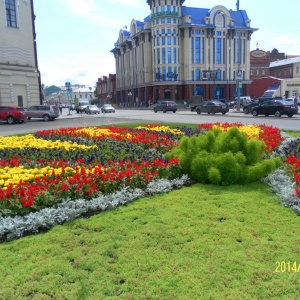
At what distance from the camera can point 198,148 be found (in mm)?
6301

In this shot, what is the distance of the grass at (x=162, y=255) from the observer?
2.78m

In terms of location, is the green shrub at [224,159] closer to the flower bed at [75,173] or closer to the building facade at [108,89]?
the flower bed at [75,173]

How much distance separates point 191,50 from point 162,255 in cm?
6508

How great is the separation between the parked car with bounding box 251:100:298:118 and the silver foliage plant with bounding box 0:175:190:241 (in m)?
23.1

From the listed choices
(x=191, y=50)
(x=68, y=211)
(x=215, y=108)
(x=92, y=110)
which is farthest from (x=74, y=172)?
(x=191, y=50)

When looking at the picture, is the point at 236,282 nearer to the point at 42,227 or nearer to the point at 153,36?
the point at 42,227

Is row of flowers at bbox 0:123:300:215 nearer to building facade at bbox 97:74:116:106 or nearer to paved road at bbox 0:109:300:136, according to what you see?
paved road at bbox 0:109:300:136

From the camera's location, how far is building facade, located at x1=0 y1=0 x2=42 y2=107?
32.3 metres

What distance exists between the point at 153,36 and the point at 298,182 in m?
64.0

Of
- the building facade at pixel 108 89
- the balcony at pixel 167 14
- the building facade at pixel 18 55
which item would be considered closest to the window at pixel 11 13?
the building facade at pixel 18 55

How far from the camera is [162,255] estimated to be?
10.9ft

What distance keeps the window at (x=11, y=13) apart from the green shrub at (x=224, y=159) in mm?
32477

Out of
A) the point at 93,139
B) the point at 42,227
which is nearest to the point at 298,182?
the point at 42,227

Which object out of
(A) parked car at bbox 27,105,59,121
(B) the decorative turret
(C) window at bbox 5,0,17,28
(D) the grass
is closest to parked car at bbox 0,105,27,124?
(A) parked car at bbox 27,105,59,121
